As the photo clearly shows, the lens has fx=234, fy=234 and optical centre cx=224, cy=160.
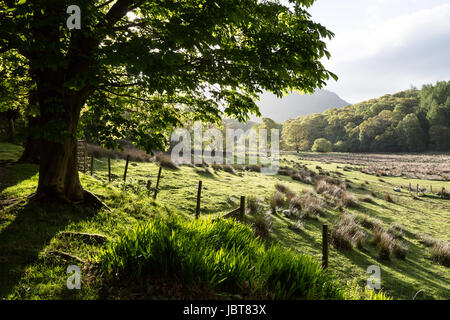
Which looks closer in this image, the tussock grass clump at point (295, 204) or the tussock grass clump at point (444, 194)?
the tussock grass clump at point (295, 204)

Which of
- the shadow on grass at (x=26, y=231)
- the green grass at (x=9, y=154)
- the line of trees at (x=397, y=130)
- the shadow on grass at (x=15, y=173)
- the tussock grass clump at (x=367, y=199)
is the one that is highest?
the line of trees at (x=397, y=130)

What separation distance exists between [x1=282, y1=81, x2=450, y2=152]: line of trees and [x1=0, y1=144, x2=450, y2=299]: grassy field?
236 feet

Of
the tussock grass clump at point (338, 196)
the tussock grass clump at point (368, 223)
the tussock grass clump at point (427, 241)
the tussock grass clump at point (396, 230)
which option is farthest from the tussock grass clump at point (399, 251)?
the tussock grass clump at point (338, 196)

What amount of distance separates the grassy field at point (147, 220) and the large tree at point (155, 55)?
1.30m

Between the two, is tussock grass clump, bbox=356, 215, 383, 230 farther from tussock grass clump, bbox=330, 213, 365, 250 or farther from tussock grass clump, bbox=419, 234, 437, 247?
tussock grass clump, bbox=330, 213, 365, 250

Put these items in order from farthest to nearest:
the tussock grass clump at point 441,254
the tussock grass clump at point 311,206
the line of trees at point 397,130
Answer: the line of trees at point 397,130 → the tussock grass clump at point 311,206 → the tussock grass clump at point 441,254

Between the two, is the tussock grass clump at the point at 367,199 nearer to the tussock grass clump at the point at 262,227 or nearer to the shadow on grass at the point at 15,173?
the tussock grass clump at the point at 262,227

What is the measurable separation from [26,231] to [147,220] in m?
3.17

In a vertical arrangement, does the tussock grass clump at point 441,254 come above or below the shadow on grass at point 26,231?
below

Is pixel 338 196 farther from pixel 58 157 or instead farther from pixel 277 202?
pixel 58 157

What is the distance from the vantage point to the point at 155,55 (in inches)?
145

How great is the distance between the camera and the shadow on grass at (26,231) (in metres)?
3.59

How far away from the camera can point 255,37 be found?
5.15 m
